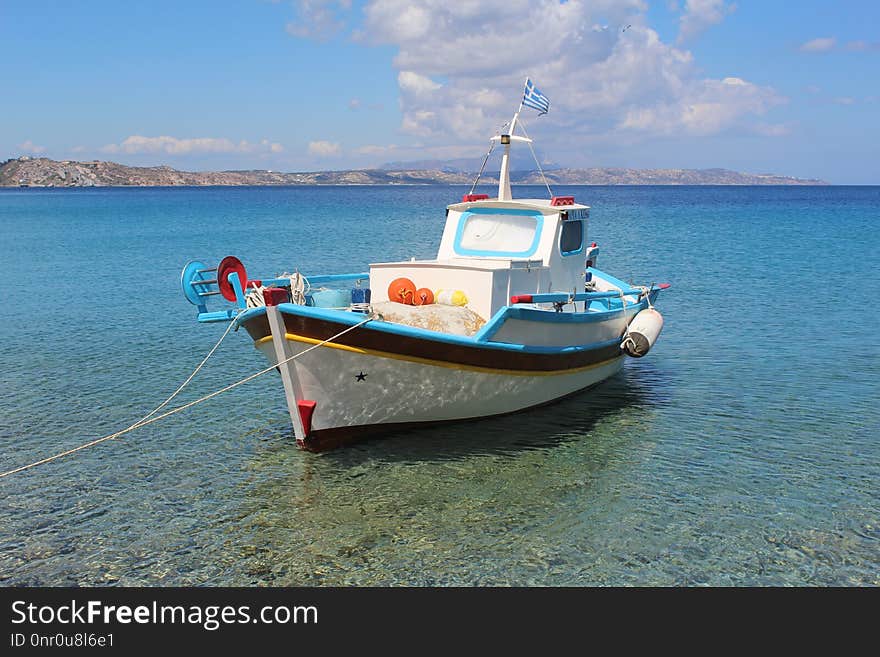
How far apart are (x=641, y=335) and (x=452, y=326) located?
14.7 feet

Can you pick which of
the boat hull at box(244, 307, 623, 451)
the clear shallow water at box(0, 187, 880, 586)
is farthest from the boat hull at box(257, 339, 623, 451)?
the clear shallow water at box(0, 187, 880, 586)

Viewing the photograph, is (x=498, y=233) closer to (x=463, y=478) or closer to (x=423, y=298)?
(x=423, y=298)

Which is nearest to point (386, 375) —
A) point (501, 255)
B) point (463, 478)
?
point (463, 478)

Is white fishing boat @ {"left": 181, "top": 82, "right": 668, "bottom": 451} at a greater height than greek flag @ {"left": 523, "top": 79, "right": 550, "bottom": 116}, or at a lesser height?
lesser

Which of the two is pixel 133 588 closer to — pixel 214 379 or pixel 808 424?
pixel 214 379

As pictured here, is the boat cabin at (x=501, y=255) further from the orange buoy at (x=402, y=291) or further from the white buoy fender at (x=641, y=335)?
the white buoy fender at (x=641, y=335)

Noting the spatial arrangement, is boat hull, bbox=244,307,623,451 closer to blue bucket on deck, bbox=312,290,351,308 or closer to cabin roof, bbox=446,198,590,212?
blue bucket on deck, bbox=312,290,351,308

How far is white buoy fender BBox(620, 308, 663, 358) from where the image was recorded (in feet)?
48.2

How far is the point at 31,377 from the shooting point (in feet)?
51.9

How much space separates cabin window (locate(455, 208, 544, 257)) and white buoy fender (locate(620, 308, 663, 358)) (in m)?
2.55

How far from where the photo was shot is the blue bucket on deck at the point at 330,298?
43.9ft

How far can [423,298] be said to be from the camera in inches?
509
